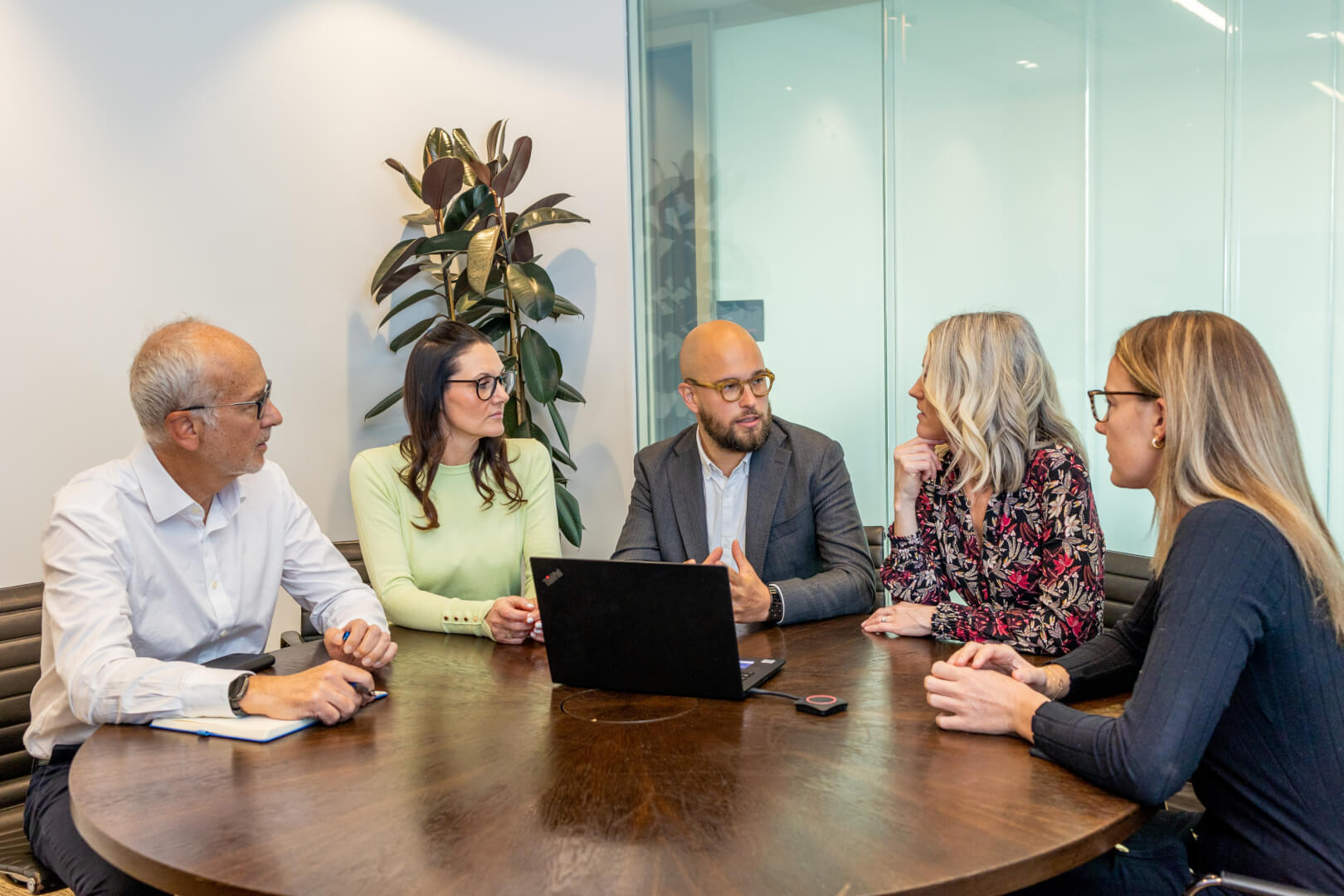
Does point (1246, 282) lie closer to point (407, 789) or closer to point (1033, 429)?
point (1033, 429)

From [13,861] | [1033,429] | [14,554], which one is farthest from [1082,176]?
[14,554]

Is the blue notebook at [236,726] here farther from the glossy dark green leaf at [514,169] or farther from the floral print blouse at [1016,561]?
the glossy dark green leaf at [514,169]

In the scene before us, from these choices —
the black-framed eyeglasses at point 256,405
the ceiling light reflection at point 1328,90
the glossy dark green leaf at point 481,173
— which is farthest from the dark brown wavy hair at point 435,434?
the ceiling light reflection at point 1328,90

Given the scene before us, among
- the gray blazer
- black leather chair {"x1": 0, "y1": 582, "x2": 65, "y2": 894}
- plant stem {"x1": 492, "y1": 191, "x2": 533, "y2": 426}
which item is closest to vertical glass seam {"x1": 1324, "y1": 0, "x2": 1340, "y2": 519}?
the gray blazer

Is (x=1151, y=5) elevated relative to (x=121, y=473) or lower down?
elevated

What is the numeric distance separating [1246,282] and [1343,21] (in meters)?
0.77

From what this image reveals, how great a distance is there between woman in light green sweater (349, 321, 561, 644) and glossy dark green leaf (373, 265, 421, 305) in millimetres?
1161

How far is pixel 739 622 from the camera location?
2449mm

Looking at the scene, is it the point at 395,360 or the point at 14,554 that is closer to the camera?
the point at 14,554

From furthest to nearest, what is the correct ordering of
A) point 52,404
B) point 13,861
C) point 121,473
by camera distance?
1. point 52,404
2. point 121,473
3. point 13,861

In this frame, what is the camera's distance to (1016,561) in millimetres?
2344

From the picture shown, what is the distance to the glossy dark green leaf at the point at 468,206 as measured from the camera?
13.4ft

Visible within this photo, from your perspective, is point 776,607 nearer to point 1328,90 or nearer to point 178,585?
point 178,585

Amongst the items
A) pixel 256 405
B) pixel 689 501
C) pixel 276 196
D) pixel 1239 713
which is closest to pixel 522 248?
pixel 276 196
